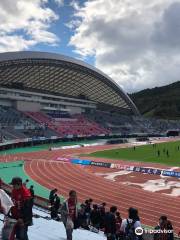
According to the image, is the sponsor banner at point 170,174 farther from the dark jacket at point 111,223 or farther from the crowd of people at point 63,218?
the dark jacket at point 111,223

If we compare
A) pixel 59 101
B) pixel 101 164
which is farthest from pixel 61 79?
pixel 101 164

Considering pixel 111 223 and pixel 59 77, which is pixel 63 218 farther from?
pixel 59 77

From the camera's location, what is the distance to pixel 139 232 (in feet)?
28.7

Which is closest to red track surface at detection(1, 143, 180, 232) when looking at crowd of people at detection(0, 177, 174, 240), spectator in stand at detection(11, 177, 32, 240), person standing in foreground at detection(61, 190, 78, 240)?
crowd of people at detection(0, 177, 174, 240)

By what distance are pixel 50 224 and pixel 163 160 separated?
3768 centimetres

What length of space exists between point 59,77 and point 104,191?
63.5m

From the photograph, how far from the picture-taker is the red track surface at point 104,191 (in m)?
23.4

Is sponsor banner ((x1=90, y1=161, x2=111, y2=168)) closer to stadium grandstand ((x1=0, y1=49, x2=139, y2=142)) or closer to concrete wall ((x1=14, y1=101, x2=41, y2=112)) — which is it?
stadium grandstand ((x1=0, y1=49, x2=139, y2=142))

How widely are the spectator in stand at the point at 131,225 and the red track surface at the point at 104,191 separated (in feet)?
37.7

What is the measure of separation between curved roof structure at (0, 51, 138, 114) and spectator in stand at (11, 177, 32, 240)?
217ft

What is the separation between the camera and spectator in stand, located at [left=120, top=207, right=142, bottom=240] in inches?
345

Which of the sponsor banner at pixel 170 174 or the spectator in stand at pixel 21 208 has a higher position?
the spectator in stand at pixel 21 208

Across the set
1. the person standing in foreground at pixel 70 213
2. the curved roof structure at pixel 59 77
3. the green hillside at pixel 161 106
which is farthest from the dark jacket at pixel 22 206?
the green hillside at pixel 161 106

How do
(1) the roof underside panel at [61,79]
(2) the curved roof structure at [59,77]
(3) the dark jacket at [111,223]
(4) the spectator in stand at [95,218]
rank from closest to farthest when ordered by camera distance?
(3) the dark jacket at [111,223], (4) the spectator in stand at [95,218], (2) the curved roof structure at [59,77], (1) the roof underside panel at [61,79]
